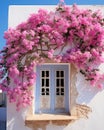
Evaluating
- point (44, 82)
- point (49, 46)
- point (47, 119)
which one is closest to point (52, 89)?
point (44, 82)

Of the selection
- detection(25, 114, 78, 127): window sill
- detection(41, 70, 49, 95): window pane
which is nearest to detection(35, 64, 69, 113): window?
detection(41, 70, 49, 95): window pane

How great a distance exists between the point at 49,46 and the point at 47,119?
2.55 m

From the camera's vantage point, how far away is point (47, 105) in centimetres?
1063

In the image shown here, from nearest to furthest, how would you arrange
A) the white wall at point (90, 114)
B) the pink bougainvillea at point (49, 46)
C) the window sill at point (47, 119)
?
the window sill at point (47, 119)
the pink bougainvillea at point (49, 46)
the white wall at point (90, 114)

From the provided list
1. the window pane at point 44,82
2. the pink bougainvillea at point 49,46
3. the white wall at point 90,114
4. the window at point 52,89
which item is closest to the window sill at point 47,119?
the white wall at point 90,114

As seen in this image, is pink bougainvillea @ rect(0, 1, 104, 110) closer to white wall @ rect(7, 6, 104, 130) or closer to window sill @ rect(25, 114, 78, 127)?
white wall @ rect(7, 6, 104, 130)

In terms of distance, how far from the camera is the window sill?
32.7 feet

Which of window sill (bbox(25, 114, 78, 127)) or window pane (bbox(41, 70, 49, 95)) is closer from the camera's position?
window sill (bbox(25, 114, 78, 127))

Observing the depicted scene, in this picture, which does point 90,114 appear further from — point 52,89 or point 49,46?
point 49,46

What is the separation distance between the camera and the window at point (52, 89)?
34.9ft

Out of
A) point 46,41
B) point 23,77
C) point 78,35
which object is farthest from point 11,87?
point 78,35

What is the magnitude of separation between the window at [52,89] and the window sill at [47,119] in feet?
1.38

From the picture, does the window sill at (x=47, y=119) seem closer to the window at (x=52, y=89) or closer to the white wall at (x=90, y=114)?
the white wall at (x=90, y=114)

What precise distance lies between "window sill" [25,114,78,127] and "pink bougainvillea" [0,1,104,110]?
0.55 meters
